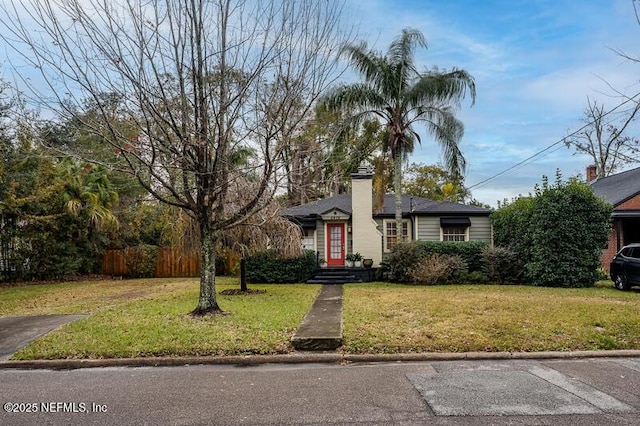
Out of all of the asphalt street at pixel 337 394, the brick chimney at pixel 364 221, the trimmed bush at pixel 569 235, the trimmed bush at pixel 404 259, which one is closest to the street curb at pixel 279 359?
the asphalt street at pixel 337 394

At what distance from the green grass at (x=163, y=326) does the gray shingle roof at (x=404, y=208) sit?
764 cm

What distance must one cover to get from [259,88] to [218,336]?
455 centimetres

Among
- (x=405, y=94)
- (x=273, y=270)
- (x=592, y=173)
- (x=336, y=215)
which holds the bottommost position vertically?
(x=273, y=270)

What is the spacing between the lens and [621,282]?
13523 millimetres

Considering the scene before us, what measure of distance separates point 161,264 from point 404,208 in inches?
480

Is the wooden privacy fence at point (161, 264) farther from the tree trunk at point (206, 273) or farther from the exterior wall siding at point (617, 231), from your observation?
the exterior wall siding at point (617, 231)

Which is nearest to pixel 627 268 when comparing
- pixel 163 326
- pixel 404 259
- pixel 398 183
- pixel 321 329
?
pixel 404 259

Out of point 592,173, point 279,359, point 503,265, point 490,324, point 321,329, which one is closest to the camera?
point 279,359

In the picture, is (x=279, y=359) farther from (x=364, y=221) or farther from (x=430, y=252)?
(x=364, y=221)

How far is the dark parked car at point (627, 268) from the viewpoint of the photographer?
12.9m

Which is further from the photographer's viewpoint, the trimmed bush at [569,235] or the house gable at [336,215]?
the house gable at [336,215]

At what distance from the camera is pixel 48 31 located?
22.2ft

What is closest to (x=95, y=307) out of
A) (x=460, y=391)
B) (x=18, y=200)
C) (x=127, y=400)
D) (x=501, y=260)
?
(x=127, y=400)

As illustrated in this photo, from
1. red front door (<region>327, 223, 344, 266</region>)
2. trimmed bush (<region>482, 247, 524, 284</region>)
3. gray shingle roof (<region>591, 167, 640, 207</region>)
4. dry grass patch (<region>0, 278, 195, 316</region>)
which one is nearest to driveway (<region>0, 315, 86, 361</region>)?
dry grass patch (<region>0, 278, 195, 316</region>)
